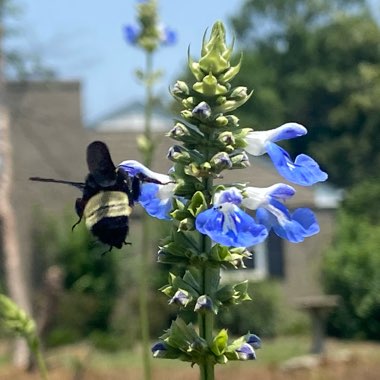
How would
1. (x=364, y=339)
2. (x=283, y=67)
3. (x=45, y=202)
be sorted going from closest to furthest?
(x=364, y=339)
(x=45, y=202)
(x=283, y=67)

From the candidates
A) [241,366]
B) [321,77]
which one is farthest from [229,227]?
[321,77]

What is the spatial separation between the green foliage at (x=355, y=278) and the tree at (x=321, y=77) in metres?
15.8

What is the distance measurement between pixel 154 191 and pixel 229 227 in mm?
311

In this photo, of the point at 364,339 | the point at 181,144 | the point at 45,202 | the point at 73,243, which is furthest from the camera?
the point at 45,202

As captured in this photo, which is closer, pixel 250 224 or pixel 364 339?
pixel 250 224

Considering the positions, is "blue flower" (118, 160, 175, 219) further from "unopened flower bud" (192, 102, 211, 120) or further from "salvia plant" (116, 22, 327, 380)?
"unopened flower bud" (192, 102, 211, 120)

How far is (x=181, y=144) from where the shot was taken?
6.96 ft

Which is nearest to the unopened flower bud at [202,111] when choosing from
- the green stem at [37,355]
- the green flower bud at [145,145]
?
the green stem at [37,355]

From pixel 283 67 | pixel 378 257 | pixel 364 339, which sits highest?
pixel 283 67

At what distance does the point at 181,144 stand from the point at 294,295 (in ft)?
83.3

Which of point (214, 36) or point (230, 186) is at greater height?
point (214, 36)

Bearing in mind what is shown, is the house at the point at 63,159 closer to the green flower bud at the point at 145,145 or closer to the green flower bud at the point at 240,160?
the green flower bud at the point at 145,145

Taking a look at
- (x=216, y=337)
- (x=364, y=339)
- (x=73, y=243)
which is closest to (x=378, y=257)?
(x=364, y=339)

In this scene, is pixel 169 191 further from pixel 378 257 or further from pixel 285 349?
pixel 378 257
